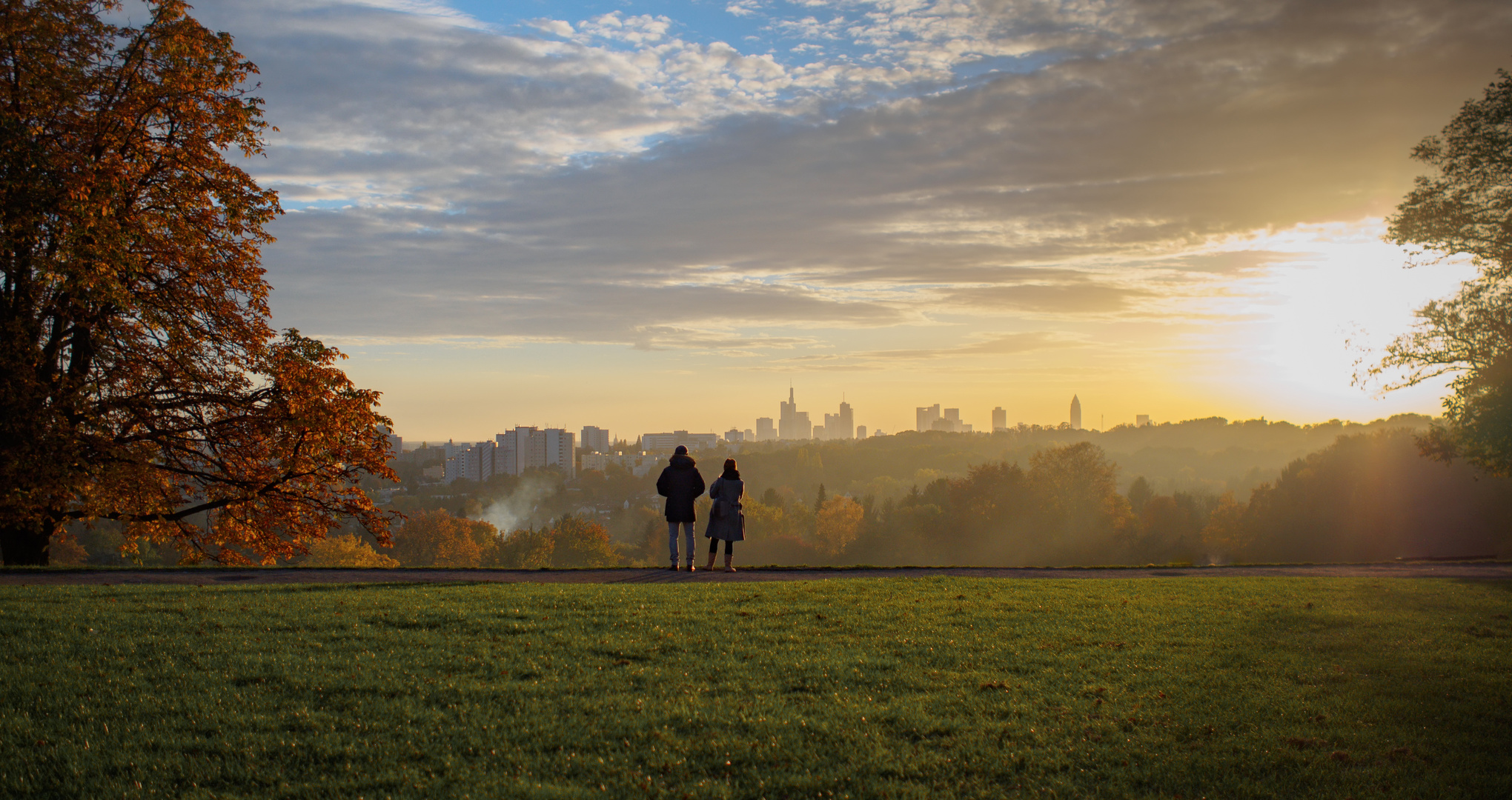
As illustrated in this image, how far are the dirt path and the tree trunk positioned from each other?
11.8 feet

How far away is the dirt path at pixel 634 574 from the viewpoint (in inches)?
614

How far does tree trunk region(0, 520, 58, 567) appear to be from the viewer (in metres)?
19.2

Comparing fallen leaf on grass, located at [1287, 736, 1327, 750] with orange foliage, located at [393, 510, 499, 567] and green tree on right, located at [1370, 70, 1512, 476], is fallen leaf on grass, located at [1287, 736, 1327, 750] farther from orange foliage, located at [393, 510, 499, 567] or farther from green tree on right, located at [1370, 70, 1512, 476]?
orange foliage, located at [393, 510, 499, 567]

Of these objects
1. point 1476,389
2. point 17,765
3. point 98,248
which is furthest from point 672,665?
point 1476,389

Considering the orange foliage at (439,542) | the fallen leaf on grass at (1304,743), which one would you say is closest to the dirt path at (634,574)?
the fallen leaf on grass at (1304,743)

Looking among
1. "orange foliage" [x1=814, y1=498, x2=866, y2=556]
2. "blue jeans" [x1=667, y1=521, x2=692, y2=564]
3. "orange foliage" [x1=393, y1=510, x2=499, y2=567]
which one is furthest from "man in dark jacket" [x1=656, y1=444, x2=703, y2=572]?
"orange foliage" [x1=814, y1=498, x2=866, y2=556]

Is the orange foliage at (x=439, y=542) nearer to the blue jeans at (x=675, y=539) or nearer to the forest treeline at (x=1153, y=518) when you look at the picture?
the forest treeline at (x=1153, y=518)

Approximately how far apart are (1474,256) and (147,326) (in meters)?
36.2

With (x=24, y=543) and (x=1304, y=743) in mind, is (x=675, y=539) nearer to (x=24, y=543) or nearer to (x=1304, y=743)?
(x=1304, y=743)

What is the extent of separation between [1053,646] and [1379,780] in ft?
12.3

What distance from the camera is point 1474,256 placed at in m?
26.6

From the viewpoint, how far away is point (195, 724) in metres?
6.49

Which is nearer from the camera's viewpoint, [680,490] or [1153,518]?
[680,490]

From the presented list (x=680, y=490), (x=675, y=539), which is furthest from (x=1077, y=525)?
(x=680, y=490)
